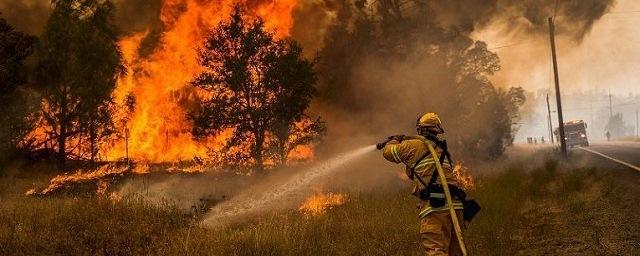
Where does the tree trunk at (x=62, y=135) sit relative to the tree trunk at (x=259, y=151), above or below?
above

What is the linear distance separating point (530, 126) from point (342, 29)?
174 metres

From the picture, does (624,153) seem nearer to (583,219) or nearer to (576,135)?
(576,135)

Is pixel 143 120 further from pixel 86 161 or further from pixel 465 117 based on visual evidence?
pixel 465 117

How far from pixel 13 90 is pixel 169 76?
10163mm

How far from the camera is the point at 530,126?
18288 centimetres

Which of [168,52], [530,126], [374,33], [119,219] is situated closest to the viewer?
[119,219]

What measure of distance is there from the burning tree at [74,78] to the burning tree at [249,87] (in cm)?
665

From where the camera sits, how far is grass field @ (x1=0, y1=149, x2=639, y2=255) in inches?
298

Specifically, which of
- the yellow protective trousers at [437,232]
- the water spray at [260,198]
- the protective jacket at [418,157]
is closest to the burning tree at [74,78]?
the water spray at [260,198]

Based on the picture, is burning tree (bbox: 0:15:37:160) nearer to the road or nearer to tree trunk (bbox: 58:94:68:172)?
tree trunk (bbox: 58:94:68:172)

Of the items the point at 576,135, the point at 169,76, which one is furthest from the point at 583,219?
the point at 576,135

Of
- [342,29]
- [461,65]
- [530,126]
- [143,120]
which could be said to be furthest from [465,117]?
[530,126]

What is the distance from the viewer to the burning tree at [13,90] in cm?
1894

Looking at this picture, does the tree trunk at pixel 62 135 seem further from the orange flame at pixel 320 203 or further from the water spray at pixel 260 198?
the orange flame at pixel 320 203
